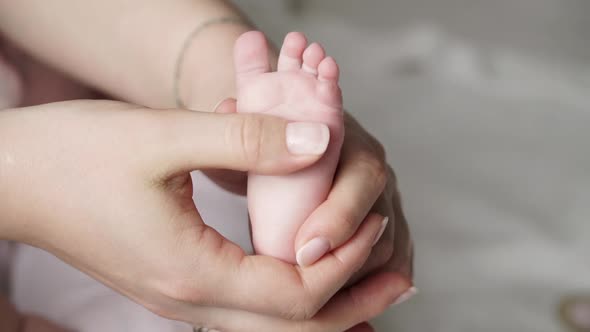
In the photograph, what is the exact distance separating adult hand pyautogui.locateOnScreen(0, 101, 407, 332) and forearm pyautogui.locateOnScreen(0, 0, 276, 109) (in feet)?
0.82

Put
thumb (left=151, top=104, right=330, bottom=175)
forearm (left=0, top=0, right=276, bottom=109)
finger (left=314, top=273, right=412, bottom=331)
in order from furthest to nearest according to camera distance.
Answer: forearm (left=0, top=0, right=276, bottom=109)
finger (left=314, top=273, right=412, bottom=331)
thumb (left=151, top=104, right=330, bottom=175)

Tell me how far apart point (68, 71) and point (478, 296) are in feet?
2.38

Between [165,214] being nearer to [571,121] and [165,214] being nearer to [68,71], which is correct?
[68,71]

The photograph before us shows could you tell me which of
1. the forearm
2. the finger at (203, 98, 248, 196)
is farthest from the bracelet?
the finger at (203, 98, 248, 196)

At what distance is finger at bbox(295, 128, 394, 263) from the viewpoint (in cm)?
52

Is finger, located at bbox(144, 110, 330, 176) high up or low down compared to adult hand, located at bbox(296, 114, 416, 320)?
up

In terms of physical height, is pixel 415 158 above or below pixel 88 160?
below

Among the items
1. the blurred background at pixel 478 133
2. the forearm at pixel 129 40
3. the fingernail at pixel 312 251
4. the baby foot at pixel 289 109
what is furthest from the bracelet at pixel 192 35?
the blurred background at pixel 478 133

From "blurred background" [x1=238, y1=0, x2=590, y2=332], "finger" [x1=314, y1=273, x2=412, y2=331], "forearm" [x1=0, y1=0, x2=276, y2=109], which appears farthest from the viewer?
"blurred background" [x1=238, y1=0, x2=590, y2=332]

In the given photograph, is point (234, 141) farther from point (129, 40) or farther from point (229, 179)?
point (129, 40)

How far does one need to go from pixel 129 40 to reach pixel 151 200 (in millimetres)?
390

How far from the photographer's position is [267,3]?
4.42 feet

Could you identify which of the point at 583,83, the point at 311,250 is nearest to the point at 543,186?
the point at 583,83

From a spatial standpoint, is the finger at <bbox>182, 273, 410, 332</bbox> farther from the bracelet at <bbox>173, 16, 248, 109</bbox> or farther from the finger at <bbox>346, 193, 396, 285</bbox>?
the bracelet at <bbox>173, 16, 248, 109</bbox>
